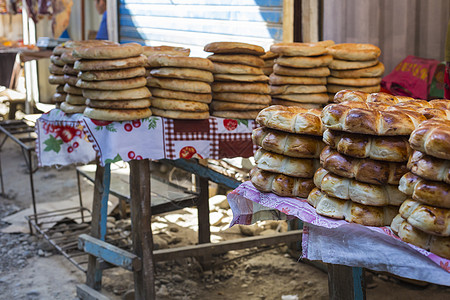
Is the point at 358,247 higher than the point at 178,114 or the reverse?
the reverse

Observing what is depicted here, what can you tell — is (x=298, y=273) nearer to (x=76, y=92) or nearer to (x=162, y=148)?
(x=162, y=148)

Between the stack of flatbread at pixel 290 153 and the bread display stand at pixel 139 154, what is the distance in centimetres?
142

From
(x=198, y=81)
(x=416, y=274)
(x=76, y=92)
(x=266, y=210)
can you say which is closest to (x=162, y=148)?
(x=198, y=81)

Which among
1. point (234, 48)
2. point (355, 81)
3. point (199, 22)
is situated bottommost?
point (355, 81)

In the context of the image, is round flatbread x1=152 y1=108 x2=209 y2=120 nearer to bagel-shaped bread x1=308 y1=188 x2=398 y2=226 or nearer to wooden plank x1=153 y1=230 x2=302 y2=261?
wooden plank x1=153 y1=230 x2=302 y2=261

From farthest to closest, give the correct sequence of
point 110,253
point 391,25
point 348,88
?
point 391,25, point 110,253, point 348,88

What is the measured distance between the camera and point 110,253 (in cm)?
396

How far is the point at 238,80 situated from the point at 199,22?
9.03ft

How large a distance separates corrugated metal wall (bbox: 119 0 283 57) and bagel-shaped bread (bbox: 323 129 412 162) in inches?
125

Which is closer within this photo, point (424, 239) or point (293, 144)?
point (424, 239)

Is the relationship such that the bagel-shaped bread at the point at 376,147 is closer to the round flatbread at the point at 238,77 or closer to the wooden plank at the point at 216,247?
the round flatbread at the point at 238,77

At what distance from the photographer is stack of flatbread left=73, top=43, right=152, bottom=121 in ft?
10.9

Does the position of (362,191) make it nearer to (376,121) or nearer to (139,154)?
(376,121)

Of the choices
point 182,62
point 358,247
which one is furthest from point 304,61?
point 358,247
